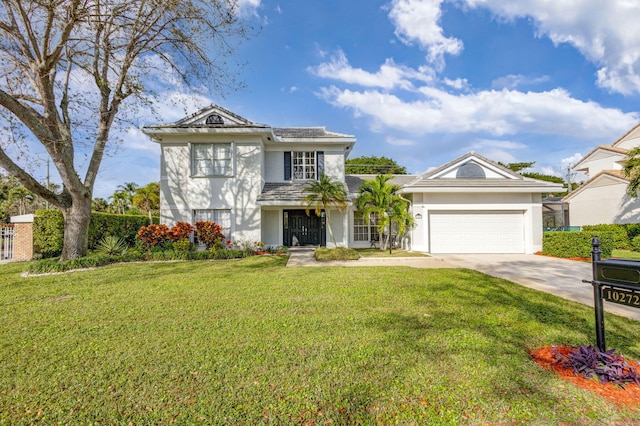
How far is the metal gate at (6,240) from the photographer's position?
43.4ft

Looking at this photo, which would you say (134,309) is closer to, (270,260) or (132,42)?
(270,260)

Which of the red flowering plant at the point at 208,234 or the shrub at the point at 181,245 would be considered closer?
the shrub at the point at 181,245

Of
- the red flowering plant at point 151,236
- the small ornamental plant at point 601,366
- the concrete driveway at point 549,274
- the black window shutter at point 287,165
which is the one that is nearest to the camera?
the small ornamental plant at point 601,366

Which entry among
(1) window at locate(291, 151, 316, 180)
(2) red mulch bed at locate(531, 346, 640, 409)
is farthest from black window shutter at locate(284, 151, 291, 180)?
(2) red mulch bed at locate(531, 346, 640, 409)

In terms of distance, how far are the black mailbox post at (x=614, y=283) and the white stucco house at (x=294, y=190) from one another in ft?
36.5

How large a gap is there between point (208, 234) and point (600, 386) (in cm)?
1362

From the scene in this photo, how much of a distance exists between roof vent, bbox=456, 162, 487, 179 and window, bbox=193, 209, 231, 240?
1246cm

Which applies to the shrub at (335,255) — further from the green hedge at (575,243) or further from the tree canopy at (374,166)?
the tree canopy at (374,166)

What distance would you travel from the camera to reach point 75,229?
11078mm

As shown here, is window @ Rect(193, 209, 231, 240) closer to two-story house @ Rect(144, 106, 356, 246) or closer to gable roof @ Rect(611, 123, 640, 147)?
two-story house @ Rect(144, 106, 356, 246)

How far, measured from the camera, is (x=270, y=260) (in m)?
11.9

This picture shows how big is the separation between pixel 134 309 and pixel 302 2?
511 inches

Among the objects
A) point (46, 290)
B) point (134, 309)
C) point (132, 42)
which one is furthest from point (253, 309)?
point (132, 42)

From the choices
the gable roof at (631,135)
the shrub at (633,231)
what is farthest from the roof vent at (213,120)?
the gable roof at (631,135)
